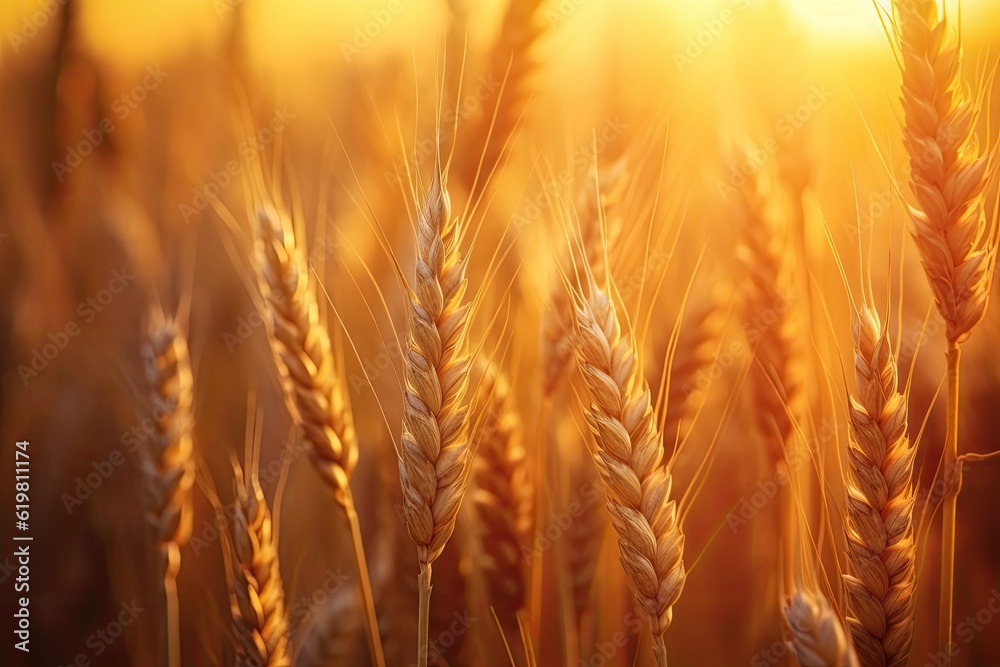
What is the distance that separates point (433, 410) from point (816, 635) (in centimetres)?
60

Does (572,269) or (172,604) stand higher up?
(572,269)

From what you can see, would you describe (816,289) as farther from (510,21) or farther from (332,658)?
(332,658)

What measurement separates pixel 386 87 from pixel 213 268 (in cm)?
50

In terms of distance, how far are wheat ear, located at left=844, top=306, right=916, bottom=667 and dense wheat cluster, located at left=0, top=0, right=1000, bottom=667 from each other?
124mm

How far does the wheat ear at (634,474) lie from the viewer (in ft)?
3.08

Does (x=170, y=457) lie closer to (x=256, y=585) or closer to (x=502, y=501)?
(x=256, y=585)

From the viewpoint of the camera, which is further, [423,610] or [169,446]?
[169,446]

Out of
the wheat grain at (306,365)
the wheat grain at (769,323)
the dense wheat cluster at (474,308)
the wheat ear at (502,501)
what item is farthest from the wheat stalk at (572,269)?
the wheat grain at (306,365)

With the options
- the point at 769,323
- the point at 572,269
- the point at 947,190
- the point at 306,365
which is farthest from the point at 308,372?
the point at 947,190

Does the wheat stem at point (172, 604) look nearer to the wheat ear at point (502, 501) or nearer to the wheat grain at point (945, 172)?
the wheat ear at point (502, 501)

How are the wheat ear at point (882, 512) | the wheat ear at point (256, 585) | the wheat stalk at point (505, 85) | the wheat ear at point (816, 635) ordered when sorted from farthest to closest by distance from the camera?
the wheat stalk at point (505, 85)
the wheat ear at point (256, 585)
the wheat ear at point (882, 512)
the wheat ear at point (816, 635)

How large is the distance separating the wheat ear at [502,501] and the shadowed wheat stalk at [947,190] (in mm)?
667

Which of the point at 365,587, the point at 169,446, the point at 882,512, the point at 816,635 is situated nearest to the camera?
the point at 816,635

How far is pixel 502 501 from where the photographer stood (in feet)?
3.76
